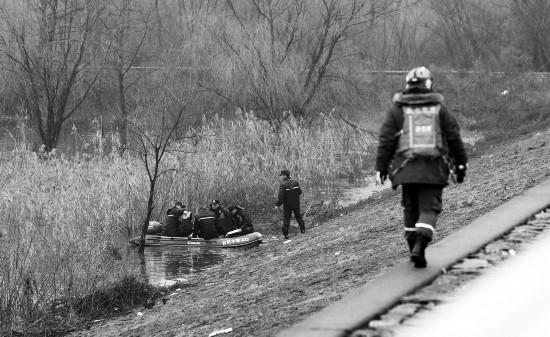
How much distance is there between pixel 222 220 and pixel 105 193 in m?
2.75

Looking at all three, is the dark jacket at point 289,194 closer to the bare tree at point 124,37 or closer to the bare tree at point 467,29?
the bare tree at point 124,37

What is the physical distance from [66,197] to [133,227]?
79.0 inches

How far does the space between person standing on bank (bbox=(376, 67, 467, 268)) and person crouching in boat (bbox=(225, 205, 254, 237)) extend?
44.4 feet

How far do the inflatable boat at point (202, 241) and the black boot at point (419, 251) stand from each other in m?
13.0

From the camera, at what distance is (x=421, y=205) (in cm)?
710

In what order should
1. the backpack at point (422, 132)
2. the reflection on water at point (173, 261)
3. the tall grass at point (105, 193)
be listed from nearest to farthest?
the backpack at point (422, 132), the tall grass at point (105, 193), the reflection on water at point (173, 261)

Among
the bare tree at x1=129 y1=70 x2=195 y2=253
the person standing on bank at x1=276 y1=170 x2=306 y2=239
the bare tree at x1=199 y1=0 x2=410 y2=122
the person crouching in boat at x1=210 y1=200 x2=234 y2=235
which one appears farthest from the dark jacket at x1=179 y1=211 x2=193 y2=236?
the bare tree at x1=199 y1=0 x2=410 y2=122

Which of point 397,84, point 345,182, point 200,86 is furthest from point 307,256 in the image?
point 397,84

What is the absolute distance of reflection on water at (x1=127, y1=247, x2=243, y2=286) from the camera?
18.1m

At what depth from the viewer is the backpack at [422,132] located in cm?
695

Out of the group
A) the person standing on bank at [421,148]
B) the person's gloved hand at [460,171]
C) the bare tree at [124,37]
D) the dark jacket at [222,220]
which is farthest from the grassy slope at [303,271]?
the bare tree at [124,37]

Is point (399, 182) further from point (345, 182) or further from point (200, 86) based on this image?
point (200, 86)

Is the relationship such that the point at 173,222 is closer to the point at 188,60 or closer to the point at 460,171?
the point at 188,60

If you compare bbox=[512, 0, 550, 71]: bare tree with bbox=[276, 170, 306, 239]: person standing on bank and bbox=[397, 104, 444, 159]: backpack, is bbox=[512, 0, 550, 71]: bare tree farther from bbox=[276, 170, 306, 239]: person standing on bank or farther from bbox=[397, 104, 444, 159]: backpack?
bbox=[397, 104, 444, 159]: backpack
